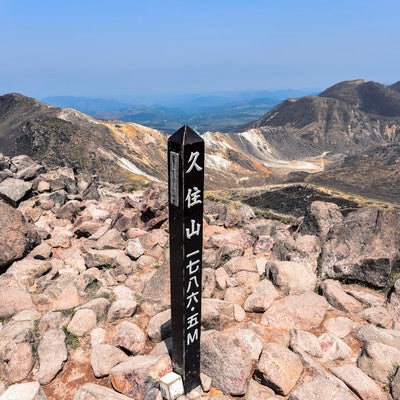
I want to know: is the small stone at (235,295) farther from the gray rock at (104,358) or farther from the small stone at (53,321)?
the small stone at (53,321)

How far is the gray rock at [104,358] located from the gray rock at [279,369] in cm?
313

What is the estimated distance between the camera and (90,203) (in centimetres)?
2016

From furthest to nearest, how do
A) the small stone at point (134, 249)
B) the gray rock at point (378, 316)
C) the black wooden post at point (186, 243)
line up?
the small stone at point (134, 249)
the gray rock at point (378, 316)
the black wooden post at point (186, 243)

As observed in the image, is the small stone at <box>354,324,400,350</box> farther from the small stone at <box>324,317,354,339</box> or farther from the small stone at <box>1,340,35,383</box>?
the small stone at <box>1,340,35,383</box>

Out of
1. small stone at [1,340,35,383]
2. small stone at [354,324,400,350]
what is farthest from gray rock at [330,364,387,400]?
small stone at [1,340,35,383]

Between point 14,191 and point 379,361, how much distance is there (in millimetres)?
18948

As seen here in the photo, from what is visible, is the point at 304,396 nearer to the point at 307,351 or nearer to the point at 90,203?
the point at 307,351

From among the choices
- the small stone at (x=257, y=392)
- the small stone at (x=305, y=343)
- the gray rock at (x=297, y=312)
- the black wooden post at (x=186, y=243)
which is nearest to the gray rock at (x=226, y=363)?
the small stone at (x=257, y=392)

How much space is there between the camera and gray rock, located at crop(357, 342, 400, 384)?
282 inches

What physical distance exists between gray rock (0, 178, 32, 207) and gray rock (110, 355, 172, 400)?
1478 cm

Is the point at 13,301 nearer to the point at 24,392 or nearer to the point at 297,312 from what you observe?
the point at 24,392

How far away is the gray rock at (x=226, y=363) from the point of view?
6973 millimetres

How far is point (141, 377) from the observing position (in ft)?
22.9

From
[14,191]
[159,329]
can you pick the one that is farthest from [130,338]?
[14,191]
